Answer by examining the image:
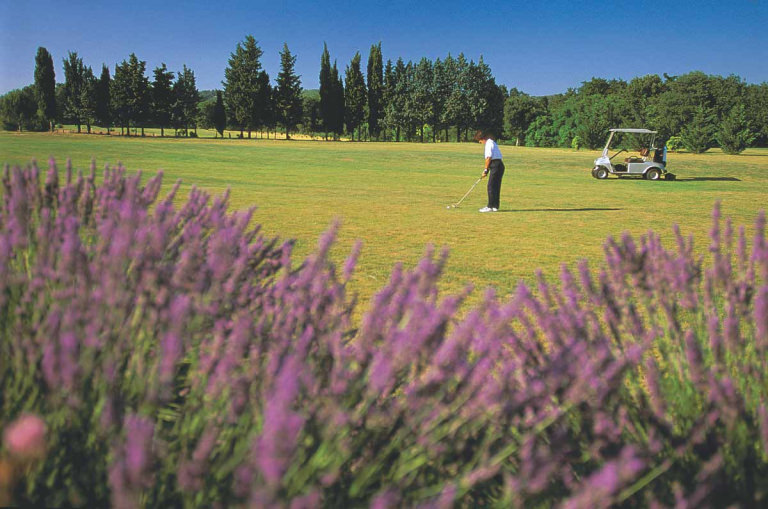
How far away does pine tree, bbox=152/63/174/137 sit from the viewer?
81.3m

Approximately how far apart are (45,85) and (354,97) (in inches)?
1833

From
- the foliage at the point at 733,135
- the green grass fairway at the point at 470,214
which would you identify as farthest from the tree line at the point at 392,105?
the green grass fairway at the point at 470,214

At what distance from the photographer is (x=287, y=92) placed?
8825 cm

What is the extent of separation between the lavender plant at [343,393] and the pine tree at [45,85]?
92168 millimetres

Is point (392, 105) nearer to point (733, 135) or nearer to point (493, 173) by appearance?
point (733, 135)

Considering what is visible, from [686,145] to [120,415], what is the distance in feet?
261

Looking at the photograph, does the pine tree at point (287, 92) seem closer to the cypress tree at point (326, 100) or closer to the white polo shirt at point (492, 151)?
the cypress tree at point (326, 100)

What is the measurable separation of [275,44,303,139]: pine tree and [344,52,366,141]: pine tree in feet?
32.5

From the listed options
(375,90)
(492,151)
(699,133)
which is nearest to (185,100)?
(375,90)

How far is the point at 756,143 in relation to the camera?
8950cm

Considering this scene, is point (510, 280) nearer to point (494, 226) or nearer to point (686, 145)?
point (494, 226)

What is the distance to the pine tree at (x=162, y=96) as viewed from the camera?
81325 mm

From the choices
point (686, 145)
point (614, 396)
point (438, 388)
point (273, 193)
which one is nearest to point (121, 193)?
point (438, 388)

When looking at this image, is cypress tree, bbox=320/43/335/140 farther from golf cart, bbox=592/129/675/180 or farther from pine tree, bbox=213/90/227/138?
golf cart, bbox=592/129/675/180
